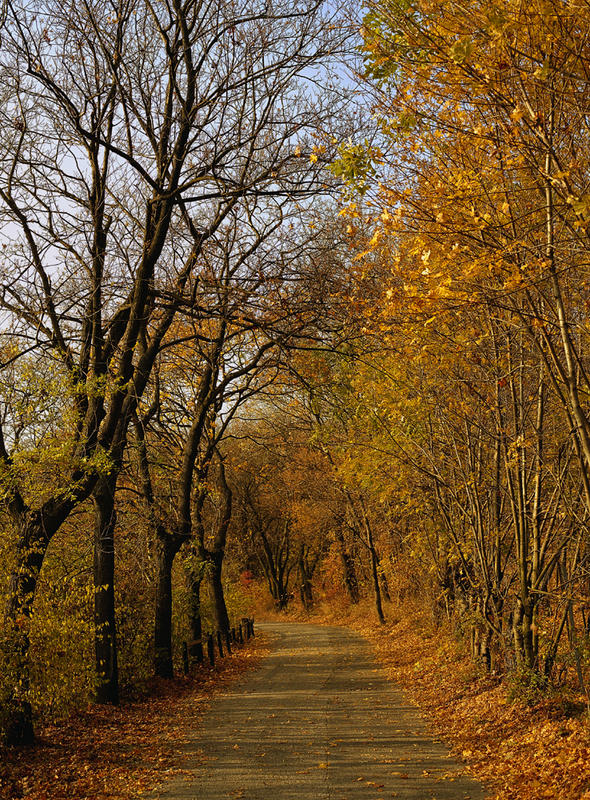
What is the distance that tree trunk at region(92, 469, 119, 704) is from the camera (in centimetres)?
1078

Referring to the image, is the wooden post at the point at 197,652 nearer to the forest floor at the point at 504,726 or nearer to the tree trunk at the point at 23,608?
the forest floor at the point at 504,726

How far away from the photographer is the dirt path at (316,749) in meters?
6.73

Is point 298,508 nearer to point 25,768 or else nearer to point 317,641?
point 317,641

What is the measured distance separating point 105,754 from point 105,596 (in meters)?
3.03

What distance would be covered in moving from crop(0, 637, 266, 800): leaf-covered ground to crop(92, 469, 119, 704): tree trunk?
1.42 feet

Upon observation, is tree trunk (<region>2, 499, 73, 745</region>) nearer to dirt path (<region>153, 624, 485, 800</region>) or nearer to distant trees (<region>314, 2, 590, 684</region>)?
dirt path (<region>153, 624, 485, 800</region>)

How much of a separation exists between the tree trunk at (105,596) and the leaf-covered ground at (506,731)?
16.3ft

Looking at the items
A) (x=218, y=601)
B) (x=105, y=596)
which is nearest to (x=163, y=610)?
(x=105, y=596)

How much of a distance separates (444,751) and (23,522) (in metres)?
5.86

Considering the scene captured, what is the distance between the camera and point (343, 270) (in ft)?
37.2

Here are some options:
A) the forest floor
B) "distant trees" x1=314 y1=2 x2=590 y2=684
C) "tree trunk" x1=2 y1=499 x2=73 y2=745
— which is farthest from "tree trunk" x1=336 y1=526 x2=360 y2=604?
"tree trunk" x1=2 y1=499 x2=73 y2=745

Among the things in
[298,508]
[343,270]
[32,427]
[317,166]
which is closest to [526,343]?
[343,270]

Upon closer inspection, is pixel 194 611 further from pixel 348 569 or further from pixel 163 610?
pixel 348 569

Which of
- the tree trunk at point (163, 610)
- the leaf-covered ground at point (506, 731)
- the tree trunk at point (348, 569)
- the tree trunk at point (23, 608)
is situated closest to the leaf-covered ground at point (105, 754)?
the tree trunk at point (23, 608)
